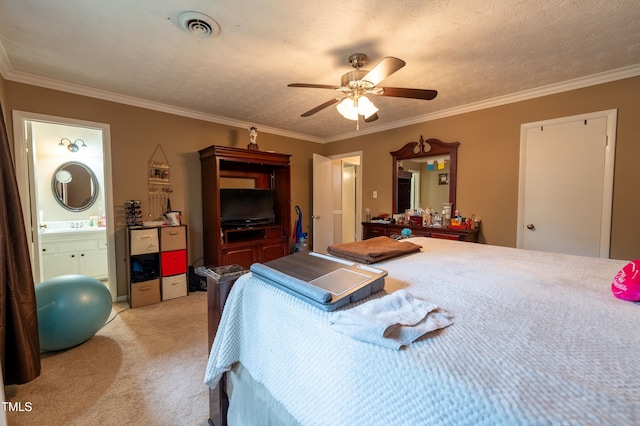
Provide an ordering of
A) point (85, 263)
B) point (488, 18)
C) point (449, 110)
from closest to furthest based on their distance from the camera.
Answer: point (488, 18) < point (449, 110) < point (85, 263)

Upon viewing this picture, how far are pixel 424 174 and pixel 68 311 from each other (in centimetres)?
418

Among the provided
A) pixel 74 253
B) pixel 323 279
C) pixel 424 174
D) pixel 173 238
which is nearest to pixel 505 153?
pixel 424 174

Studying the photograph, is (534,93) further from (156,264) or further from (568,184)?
(156,264)

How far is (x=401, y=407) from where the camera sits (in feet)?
1.90

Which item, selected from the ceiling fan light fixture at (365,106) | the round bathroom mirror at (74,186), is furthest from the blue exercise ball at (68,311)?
the ceiling fan light fixture at (365,106)

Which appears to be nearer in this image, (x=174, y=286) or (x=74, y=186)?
(x=174, y=286)

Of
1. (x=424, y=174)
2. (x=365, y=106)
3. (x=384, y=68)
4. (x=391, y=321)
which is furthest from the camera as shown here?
(x=424, y=174)

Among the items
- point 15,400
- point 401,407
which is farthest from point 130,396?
point 401,407

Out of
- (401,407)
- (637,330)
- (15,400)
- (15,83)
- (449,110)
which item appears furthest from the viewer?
(449,110)

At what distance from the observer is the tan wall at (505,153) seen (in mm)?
2520

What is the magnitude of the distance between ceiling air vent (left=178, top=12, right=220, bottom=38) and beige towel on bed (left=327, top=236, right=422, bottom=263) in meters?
1.72

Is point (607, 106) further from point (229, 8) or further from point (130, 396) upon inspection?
point (130, 396)

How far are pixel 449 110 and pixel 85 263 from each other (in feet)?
18.2

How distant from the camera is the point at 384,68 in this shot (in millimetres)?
1786
